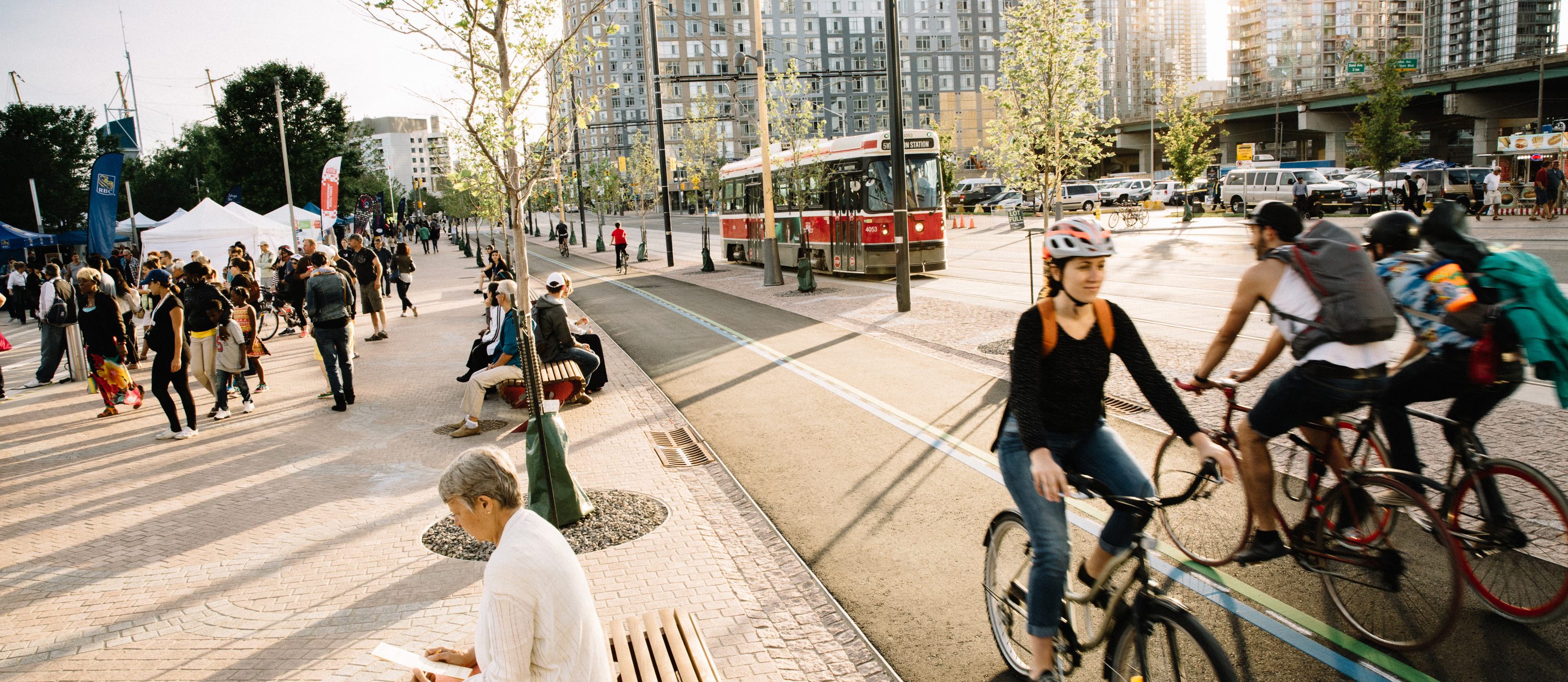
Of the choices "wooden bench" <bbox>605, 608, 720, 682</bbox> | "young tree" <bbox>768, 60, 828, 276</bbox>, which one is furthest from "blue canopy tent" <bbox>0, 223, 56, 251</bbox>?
"wooden bench" <bbox>605, 608, 720, 682</bbox>

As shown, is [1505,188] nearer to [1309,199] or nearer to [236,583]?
[1309,199]

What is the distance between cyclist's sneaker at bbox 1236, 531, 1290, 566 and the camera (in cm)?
436

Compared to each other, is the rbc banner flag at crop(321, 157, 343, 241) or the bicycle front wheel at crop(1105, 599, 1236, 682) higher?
the rbc banner flag at crop(321, 157, 343, 241)

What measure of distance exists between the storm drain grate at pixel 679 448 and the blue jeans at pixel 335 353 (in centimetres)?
421

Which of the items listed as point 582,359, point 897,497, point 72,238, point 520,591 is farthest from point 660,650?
point 72,238

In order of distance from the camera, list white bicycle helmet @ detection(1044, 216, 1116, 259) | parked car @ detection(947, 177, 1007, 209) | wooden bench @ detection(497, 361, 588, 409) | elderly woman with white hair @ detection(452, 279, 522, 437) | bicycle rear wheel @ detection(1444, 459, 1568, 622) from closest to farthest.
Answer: white bicycle helmet @ detection(1044, 216, 1116, 259), bicycle rear wheel @ detection(1444, 459, 1568, 622), elderly woman with white hair @ detection(452, 279, 522, 437), wooden bench @ detection(497, 361, 588, 409), parked car @ detection(947, 177, 1007, 209)

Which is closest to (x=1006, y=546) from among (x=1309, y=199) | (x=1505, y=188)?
(x=1309, y=199)

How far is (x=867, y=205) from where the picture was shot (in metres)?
22.0

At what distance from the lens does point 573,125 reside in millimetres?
9461

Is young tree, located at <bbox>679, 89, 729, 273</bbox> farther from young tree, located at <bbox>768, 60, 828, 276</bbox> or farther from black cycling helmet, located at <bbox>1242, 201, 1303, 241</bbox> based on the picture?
black cycling helmet, located at <bbox>1242, 201, 1303, 241</bbox>

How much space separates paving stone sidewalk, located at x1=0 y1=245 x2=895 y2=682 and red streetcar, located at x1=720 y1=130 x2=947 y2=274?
12551 mm

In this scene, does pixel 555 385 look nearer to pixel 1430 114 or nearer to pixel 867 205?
pixel 867 205

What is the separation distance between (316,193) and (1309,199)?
49.2 m

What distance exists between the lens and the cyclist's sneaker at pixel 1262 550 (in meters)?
4.36
